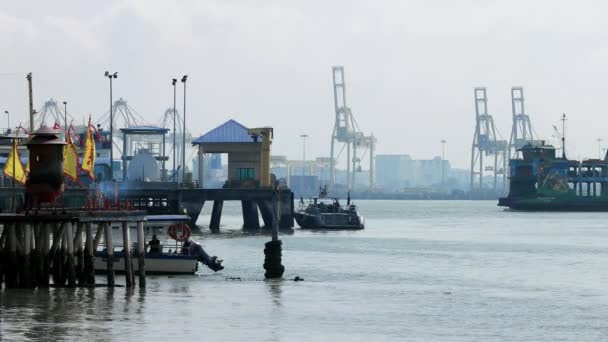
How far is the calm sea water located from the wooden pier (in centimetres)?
92

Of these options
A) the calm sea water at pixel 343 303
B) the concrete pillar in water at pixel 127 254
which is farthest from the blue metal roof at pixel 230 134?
the concrete pillar in water at pixel 127 254

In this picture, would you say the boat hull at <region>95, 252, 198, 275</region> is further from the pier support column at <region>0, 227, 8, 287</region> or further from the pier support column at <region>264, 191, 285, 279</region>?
the pier support column at <region>0, 227, 8, 287</region>

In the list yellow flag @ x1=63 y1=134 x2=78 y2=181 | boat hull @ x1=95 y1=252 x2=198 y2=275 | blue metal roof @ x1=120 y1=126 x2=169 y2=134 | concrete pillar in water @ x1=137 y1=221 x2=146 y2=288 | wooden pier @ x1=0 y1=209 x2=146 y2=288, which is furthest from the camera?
blue metal roof @ x1=120 y1=126 x2=169 y2=134

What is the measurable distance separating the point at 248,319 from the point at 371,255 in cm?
5135

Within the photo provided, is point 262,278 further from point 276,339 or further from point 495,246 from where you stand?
point 495,246

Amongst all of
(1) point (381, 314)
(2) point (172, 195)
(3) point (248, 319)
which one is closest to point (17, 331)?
(3) point (248, 319)

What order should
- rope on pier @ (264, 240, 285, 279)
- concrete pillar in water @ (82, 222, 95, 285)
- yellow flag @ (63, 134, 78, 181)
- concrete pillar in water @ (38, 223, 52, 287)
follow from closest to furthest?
concrete pillar in water @ (38, 223, 52, 287), concrete pillar in water @ (82, 222, 95, 285), rope on pier @ (264, 240, 285, 279), yellow flag @ (63, 134, 78, 181)

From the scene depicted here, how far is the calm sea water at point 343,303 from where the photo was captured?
56.8 m

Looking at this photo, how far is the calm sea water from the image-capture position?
5675 cm

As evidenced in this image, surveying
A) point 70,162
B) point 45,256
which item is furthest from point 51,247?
point 70,162

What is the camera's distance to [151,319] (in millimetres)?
58938

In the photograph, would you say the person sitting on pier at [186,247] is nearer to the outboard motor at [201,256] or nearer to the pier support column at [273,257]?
the outboard motor at [201,256]

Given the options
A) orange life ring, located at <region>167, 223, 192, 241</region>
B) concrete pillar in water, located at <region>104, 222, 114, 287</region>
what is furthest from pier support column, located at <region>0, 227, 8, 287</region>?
orange life ring, located at <region>167, 223, 192, 241</region>

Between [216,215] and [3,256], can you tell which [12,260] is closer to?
[3,256]
